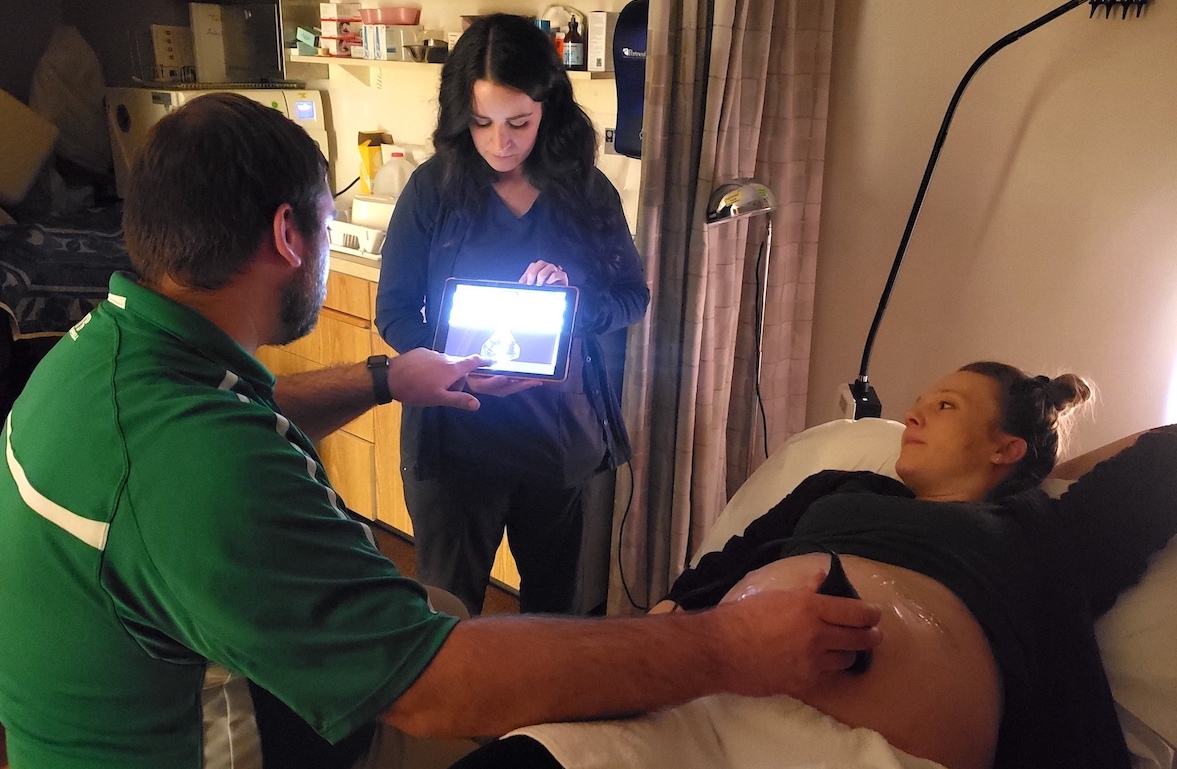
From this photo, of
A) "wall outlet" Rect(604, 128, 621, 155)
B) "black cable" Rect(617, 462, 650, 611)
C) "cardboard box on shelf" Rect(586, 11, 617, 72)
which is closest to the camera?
"black cable" Rect(617, 462, 650, 611)

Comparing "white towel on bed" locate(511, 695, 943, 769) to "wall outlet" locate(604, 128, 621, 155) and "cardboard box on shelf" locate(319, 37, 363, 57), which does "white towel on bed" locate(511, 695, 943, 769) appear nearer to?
"wall outlet" locate(604, 128, 621, 155)

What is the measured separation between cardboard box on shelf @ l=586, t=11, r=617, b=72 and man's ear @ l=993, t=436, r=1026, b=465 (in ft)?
4.53

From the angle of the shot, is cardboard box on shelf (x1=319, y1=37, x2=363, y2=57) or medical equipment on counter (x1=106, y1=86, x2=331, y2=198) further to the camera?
medical equipment on counter (x1=106, y1=86, x2=331, y2=198)

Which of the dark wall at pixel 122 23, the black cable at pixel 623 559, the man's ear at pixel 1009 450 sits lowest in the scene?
the black cable at pixel 623 559

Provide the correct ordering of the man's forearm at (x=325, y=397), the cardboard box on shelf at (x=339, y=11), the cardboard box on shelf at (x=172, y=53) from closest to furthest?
the man's forearm at (x=325, y=397) → the cardboard box on shelf at (x=339, y=11) → the cardboard box on shelf at (x=172, y=53)

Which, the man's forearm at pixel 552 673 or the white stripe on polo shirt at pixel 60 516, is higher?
the white stripe on polo shirt at pixel 60 516

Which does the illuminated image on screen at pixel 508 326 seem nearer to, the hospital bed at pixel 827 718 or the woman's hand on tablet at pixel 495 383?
the woman's hand on tablet at pixel 495 383

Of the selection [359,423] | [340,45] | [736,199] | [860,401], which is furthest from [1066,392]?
[340,45]

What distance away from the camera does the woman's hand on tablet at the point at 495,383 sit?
1521 mm

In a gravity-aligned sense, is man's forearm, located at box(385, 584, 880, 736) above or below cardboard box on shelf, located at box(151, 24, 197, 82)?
below

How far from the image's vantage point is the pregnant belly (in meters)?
1.03

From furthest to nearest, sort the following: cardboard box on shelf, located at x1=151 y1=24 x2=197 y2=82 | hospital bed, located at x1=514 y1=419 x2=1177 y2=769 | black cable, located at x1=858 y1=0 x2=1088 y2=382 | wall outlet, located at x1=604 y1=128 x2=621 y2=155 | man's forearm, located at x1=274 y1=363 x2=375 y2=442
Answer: cardboard box on shelf, located at x1=151 y1=24 x2=197 y2=82 < wall outlet, located at x1=604 y1=128 x2=621 y2=155 < black cable, located at x1=858 y1=0 x2=1088 y2=382 < man's forearm, located at x1=274 y1=363 x2=375 y2=442 < hospital bed, located at x1=514 y1=419 x2=1177 y2=769

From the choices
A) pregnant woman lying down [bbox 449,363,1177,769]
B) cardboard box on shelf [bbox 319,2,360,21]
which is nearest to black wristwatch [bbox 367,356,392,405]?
pregnant woman lying down [bbox 449,363,1177,769]

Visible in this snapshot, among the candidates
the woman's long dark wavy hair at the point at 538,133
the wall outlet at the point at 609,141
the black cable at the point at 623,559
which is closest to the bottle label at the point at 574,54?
the wall outlet at the point at 609,141
